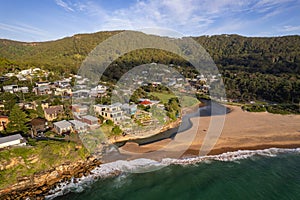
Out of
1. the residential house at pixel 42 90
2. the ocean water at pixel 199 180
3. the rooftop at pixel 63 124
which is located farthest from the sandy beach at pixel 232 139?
the residential house at pixel 42 90

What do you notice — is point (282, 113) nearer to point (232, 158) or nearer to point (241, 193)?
point (232, 158)

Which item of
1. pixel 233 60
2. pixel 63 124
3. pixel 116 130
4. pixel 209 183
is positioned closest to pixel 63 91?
pixel 63 124

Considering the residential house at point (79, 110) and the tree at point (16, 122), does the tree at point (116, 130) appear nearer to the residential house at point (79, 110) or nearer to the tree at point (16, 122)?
the residential house at point (79, 110)

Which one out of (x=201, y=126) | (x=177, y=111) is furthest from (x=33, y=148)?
(x=177, y=111)

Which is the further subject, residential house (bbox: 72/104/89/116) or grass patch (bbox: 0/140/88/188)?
residential house (bbox: 72/104/89/116)

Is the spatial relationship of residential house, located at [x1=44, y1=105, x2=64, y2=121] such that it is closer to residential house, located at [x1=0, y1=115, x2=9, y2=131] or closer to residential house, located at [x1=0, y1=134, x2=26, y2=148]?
residential house, located at [x1=0, y1=115, x2=9, y2=131]

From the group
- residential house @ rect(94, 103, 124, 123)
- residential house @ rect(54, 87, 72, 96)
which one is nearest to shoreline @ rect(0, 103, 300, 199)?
residential house @ rect(94, 103, 124, 123)
